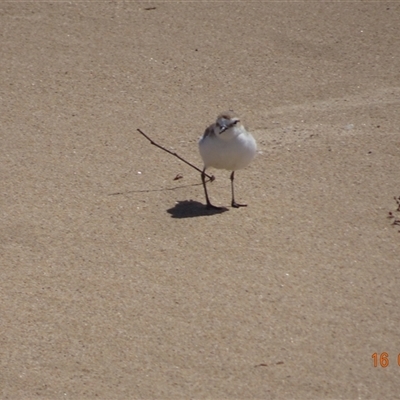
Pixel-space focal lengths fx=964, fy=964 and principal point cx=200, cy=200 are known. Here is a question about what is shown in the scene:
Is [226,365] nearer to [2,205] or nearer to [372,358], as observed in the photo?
[372,358]

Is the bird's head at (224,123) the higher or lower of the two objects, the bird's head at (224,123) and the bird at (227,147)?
the higher

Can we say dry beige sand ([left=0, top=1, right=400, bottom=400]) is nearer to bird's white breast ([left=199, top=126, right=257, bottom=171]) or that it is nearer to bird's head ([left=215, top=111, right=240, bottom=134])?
bird's white breast ([left=199, top=126, right=257, bottom=171])

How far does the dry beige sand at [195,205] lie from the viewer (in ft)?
17.5

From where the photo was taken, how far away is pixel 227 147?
707 cm

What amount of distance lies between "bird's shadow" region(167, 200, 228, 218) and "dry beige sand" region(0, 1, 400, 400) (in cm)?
2

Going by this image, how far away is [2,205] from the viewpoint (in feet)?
23.2

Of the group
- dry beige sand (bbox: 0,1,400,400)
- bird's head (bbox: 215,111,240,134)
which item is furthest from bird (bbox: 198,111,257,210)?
dry beige sand (bbox: 0,1,400,400)

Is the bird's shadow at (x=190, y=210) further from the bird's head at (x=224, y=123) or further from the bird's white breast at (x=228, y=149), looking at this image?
the bird's head at (x=224, y=123)

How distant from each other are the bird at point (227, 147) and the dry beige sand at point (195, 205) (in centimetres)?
29

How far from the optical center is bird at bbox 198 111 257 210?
7062 millimetres

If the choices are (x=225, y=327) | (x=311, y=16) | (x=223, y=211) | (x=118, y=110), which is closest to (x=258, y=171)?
(x=223, y=211)

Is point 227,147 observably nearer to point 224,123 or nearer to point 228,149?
point 228,149

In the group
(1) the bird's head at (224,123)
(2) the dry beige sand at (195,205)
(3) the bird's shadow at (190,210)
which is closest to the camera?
(2) the dry beige sand at (195,205)

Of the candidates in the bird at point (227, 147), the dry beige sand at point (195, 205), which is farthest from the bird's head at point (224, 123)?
the dry beige sand at point (195, 205)
